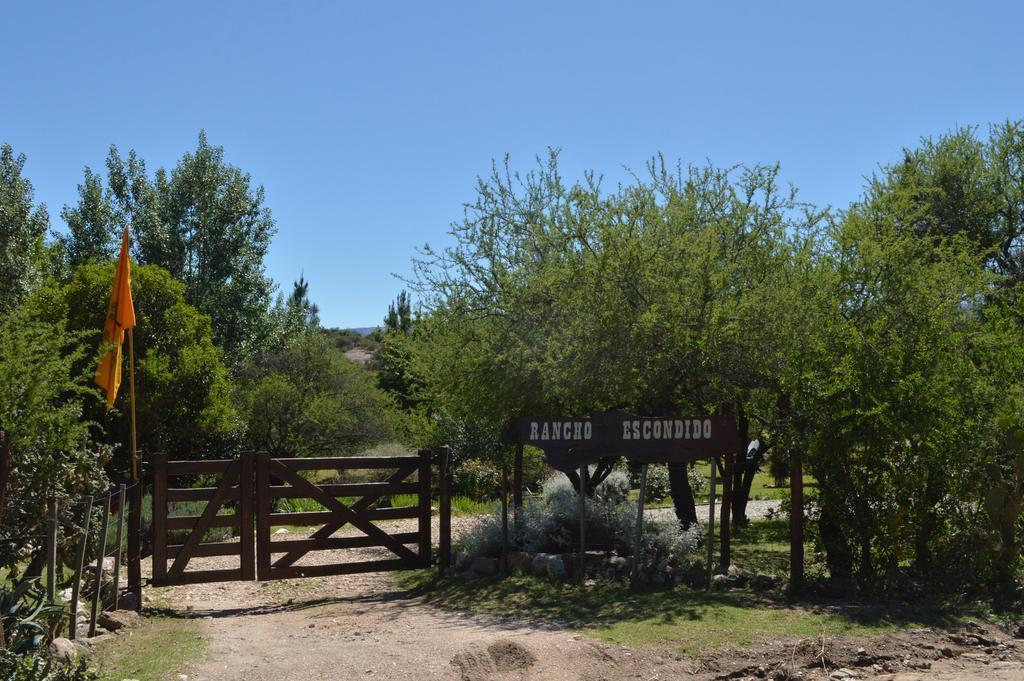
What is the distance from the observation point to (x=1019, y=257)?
20781mm

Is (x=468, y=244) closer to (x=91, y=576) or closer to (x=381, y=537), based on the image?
(x=381, y=537)

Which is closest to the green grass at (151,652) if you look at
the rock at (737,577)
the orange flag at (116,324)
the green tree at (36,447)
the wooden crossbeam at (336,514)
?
the green tree at (36,447)

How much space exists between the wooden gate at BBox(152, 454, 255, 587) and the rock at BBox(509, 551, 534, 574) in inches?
129

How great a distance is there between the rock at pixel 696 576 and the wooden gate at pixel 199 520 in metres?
5.38

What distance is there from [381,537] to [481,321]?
3.64 m

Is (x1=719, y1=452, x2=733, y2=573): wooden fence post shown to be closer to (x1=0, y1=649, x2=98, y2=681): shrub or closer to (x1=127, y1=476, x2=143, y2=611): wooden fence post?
(x1=127, y1=476, x2=143, y2=611): wooden fence post

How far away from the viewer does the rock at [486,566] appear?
495 inches

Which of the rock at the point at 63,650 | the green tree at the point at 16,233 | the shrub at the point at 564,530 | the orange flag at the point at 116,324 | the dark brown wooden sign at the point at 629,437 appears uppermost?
the green tree at the point at 16,233

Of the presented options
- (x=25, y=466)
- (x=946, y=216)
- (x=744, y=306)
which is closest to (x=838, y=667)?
(x=744, y=306)

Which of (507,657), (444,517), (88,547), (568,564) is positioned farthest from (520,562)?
(88,547)

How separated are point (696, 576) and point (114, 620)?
20.9ft

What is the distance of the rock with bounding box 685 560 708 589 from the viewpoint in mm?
11289

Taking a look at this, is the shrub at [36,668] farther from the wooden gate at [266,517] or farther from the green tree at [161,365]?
the green tree at [161,365]

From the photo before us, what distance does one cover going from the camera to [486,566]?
12.6 meters
